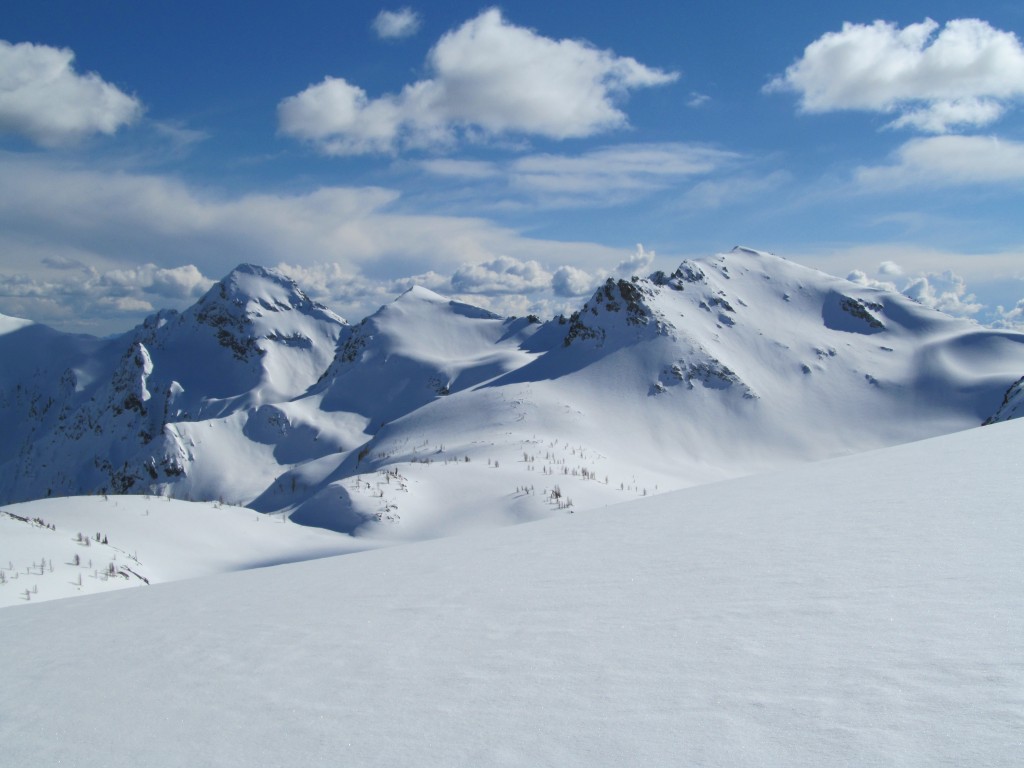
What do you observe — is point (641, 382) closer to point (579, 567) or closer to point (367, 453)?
point (367, 453)

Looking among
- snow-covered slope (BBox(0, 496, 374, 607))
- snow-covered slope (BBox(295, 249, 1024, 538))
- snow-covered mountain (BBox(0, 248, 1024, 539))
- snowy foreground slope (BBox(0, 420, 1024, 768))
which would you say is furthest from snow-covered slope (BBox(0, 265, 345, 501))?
snowy foreground slope (BBox(0, 420, 1024, 768))

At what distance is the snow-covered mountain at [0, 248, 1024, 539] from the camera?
667 inches

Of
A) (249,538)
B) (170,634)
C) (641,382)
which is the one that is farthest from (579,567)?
(641,382)

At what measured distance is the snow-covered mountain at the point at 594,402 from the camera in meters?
16.9

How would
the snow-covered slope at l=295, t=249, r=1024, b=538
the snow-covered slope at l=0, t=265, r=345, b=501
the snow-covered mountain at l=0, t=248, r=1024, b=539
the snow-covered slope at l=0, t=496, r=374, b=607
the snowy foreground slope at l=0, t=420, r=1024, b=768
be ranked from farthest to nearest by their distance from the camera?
1. the snow-covered slope at l=0, t=265, r=345, b=501
2. the snow-covered slope at l=295, t=249, r=1024, b=538
3. the snow-covered mountain at l=0, t=248, r=1024, b=539
4. the snow-covered slope at l=0, t=496, r=374, b=607
5. the snowy foreground slope at l=0, t=420, r=1024, b=768

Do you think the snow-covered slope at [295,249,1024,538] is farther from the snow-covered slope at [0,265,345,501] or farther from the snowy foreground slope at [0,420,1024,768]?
the snow-covered slope at [0,265,345,501]

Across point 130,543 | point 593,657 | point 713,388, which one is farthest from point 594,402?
point 593,657

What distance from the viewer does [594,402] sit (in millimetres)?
36344

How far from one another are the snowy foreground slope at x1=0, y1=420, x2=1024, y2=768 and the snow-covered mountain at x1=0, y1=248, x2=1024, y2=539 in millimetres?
9516

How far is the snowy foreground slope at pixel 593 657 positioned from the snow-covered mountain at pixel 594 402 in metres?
9.52

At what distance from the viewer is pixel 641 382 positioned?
127 feet

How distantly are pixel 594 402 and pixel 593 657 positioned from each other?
111 feet

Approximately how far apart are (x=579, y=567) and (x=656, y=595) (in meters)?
0.98

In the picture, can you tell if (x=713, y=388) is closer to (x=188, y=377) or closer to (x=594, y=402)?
(x=594, y=402)
